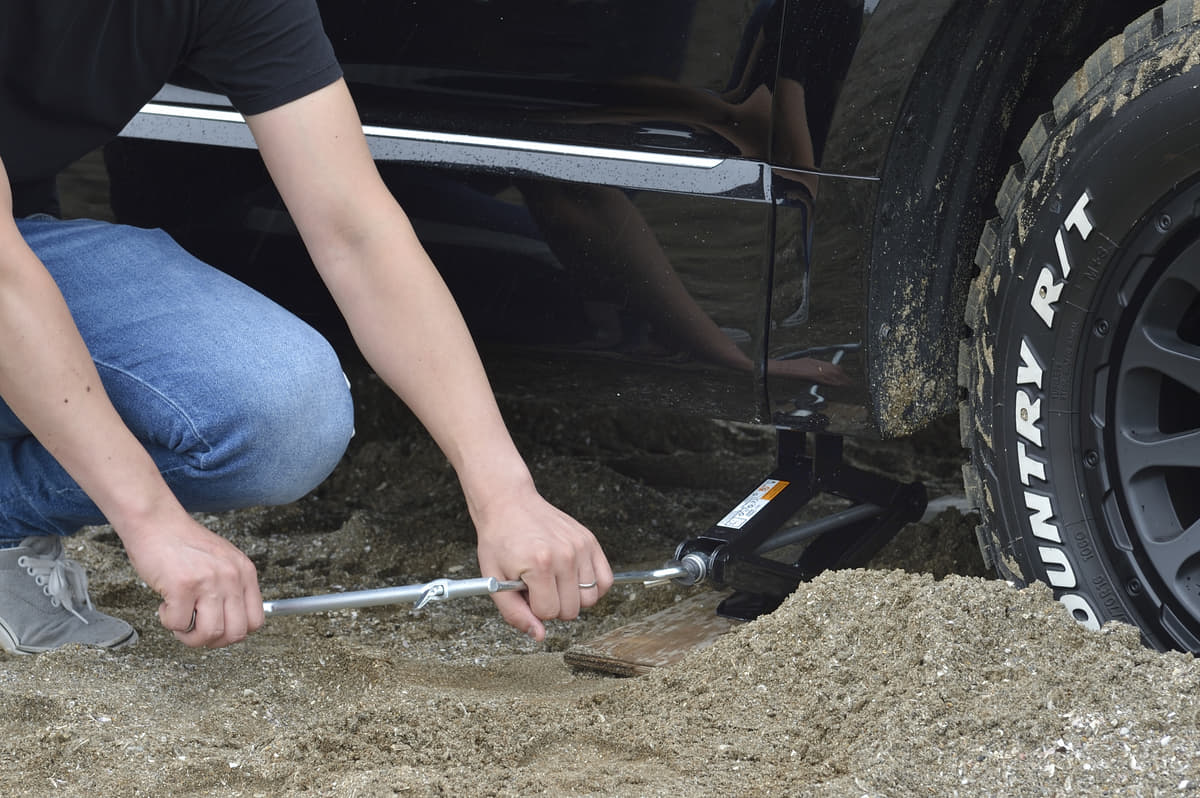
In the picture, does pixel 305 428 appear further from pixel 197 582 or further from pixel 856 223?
pixel 856 223

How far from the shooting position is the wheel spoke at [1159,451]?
164 cm

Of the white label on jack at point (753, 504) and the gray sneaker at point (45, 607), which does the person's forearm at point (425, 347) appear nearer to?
the white label on jack at point (753, 504)

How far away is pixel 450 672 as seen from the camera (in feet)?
6.64

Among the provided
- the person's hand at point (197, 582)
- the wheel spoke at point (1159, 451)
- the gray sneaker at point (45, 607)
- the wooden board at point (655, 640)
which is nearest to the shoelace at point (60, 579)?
the gray sneaker at point (45, 607)

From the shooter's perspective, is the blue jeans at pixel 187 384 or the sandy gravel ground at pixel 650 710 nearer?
the sandy gravel ground at pixel 650 710

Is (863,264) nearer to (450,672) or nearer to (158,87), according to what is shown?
(450,672)

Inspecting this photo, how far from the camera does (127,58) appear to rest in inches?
76.3

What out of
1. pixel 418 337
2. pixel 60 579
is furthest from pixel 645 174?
pixel 60 579

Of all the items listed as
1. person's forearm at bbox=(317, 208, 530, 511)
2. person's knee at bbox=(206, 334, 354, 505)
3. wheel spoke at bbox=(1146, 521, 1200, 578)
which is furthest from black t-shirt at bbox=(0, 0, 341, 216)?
wheel spoke at bbox=(1146, 521, 1200, 578)

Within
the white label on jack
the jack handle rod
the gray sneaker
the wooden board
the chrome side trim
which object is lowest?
the gray sneaker

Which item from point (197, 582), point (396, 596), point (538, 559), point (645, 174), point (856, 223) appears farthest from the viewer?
point (645, 174)

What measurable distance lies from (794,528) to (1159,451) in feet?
2.15

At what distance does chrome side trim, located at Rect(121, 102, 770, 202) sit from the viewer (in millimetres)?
1832

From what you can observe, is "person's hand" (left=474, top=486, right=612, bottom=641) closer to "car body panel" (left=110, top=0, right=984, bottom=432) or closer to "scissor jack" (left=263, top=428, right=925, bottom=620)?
"scissor jack" (left=263, top=428, right=925, bottom=620)
